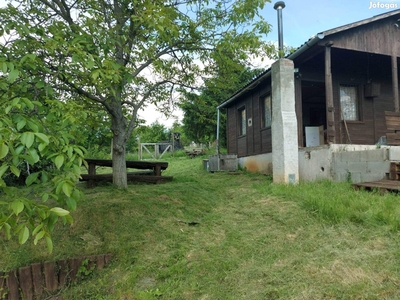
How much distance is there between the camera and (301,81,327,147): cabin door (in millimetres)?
8895

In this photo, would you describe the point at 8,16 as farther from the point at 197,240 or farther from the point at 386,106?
the point at 386,106

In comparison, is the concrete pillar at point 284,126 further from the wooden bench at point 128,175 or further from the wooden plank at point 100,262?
the wooden plank at point 100,262

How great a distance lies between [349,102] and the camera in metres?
8.20

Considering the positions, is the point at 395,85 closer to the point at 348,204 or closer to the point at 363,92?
the point at 363,92

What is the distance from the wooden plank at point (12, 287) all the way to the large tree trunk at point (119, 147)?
2.78 metres

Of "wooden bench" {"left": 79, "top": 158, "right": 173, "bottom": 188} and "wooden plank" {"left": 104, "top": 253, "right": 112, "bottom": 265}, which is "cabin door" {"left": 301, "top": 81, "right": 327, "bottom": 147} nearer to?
"wooden bench" {"left": 79, "top": 158, "right": 173, "bottom": 188}

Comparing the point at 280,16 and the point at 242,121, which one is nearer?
the point at 280,16

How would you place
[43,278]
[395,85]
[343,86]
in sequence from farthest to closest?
[343,86], [395,85], [43,278]

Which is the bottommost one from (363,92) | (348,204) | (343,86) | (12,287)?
(12,287)

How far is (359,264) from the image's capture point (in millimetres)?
2447

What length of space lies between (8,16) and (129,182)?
394 cm

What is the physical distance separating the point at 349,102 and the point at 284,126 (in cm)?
340

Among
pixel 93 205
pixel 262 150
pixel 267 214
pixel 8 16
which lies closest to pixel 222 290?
pixel 267 214

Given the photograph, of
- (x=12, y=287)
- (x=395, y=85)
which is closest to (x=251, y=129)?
(x=395, y=85)
